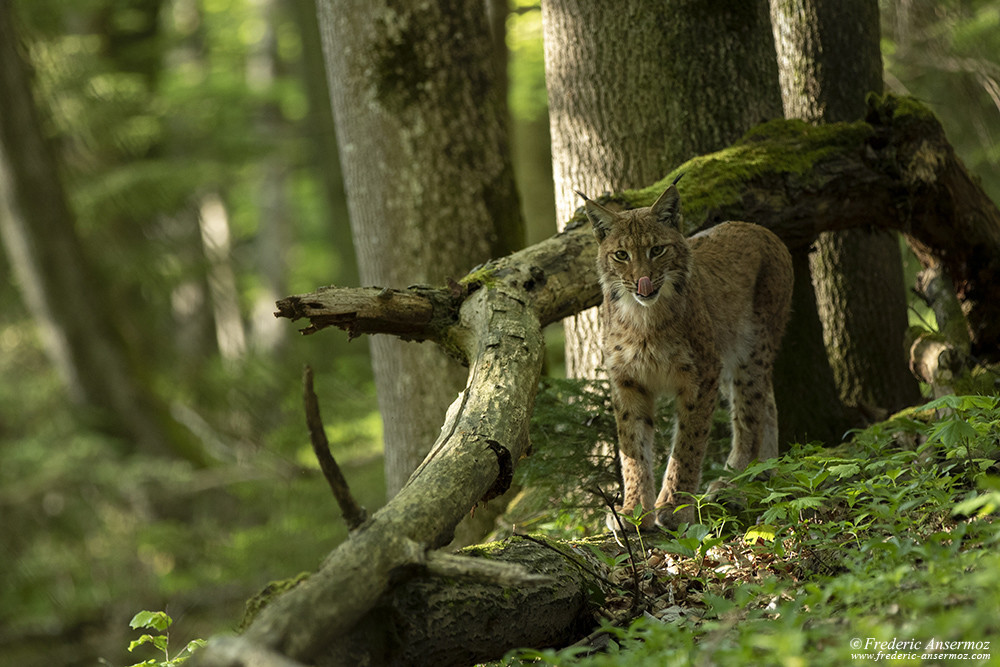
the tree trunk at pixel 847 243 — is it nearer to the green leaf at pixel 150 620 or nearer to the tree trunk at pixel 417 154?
the tree trunk at pixel 417 154

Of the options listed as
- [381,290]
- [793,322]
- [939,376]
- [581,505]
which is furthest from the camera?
[793,322]

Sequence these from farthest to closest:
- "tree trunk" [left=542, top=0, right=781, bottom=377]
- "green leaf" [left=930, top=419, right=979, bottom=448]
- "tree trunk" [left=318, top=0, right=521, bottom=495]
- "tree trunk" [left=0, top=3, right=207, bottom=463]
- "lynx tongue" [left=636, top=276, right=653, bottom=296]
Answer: "tree trunk" [left=0, top=3, right=207, bottom=463] → "tree trunk" [left=318, top=0, right=521, bottom=495] → "tree trunk" [left=542, top=0, right=781, bottom=377] → "lynx tongue" [left=636, top=276, right=653, bottom=296] → "green leaf" [left=930, top=419, right=979, bottom=448]

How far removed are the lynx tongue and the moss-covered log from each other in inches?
20.0

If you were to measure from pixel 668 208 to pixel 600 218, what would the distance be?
33 cm

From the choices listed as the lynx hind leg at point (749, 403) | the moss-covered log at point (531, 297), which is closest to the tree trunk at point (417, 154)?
the moss-covered log at point (531, 297)

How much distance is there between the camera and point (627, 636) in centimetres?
295

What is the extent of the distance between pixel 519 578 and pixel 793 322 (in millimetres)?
3601

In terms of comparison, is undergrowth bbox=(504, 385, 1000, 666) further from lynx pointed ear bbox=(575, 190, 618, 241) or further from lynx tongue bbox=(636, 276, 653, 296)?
lynx pointed ear bbox=(575, 190, 618, 241)

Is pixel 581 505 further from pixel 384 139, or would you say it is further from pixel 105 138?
pixel 105 138

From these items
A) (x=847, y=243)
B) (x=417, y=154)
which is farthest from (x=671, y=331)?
(x=847, y=243)

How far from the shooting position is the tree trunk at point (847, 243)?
6352mm

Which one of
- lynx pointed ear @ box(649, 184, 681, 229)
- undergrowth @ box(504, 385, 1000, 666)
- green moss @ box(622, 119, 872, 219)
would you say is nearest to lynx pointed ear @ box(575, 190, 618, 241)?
lynx pointed ear @ box(649, 184, 681, 229)

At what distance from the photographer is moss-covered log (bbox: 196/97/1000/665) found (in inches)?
110

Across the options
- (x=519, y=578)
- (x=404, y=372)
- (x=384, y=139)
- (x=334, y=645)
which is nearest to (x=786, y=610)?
(x=519, y=578)
